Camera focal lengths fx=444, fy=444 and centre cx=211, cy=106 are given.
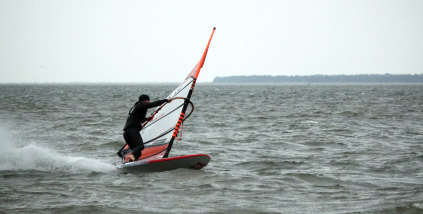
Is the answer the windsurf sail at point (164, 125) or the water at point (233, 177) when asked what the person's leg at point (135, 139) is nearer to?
the water at point (233, 177)

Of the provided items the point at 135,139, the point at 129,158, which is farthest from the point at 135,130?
the point at 129,158

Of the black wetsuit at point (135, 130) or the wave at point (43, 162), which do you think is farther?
the wave at point (43, 162)

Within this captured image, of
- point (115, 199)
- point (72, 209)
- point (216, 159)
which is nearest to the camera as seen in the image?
point (72, 209)

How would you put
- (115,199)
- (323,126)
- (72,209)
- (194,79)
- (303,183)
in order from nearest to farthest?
(72,209) → (115,199) → (303,183) → (194,79) → (323,126)

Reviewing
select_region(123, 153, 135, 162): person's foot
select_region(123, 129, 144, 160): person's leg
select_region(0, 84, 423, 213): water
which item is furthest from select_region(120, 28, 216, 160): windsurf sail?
select_region(0, 84, 423, 213): water

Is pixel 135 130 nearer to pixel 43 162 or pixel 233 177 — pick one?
pixel 233 177

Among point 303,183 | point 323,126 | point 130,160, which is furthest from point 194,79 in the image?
point 323,126

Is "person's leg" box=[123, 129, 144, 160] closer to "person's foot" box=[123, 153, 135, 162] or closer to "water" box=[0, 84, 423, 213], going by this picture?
"person's foot" box=[123, 153, 135, 162]

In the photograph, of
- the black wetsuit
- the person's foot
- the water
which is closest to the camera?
the water

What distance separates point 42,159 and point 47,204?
4146 millimetres

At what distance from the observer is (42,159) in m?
10.9

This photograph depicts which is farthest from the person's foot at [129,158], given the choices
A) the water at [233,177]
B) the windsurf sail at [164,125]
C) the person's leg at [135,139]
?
the windsurf sail at [164,125]

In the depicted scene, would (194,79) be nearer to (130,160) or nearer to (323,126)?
(130,160)

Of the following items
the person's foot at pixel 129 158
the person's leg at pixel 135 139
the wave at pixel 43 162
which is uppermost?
the person's leg at pixel 135 139
